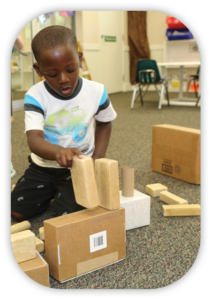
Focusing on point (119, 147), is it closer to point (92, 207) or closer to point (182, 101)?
point (92, 207)

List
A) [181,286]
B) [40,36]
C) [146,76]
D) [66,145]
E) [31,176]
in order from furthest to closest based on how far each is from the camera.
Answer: [146,76] < [31,176] < [66,145] < [40,36] < [181,286]

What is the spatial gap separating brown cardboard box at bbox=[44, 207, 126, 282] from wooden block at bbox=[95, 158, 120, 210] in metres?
0.02

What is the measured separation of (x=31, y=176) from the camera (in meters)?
1.18

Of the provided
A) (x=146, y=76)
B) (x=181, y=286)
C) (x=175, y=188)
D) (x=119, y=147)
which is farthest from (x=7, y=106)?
(x=146, y=76)

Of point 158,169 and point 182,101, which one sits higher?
point 182,101

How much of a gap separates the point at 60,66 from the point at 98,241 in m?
0.48

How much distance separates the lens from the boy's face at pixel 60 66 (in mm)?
835

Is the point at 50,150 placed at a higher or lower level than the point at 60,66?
lower

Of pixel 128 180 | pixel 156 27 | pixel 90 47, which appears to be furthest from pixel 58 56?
pixel 156 27

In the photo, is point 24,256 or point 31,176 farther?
point 31,176

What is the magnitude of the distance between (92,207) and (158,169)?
952 mm

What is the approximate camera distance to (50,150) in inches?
33.4

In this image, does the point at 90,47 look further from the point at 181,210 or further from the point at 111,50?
the point at 181,210

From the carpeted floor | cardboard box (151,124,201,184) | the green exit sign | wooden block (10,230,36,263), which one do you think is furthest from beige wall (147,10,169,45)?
wooden block (10,230,36,263)
